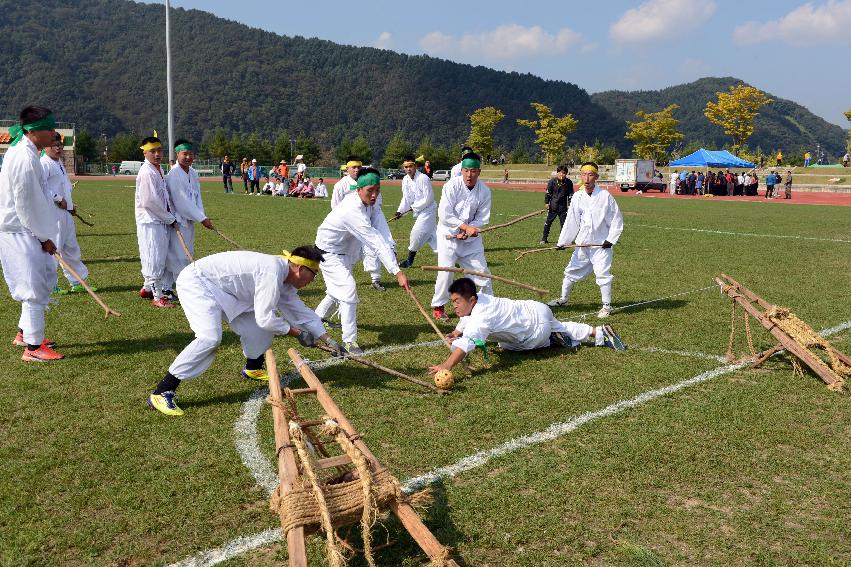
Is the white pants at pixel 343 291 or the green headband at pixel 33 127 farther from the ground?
the green headband at pixel 33 127

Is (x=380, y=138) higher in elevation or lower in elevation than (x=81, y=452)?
higher

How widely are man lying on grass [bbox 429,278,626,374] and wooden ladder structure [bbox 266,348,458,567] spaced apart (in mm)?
2104

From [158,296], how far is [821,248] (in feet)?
45.0

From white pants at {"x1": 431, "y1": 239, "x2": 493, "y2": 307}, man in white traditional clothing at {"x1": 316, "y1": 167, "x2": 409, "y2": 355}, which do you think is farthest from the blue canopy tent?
man in white traditional clothing at {"x1": 316, "y1": 167, "x2": 409, "y2": 355}

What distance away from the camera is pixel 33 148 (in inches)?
242

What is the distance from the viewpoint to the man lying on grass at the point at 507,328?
6039mm

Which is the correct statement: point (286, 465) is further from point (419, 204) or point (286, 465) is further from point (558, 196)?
point (558, 196)

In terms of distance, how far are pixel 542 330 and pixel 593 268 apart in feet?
8.53

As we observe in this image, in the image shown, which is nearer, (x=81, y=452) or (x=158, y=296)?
(x=81, y=452)

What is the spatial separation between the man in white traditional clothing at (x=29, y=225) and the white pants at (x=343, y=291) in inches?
105

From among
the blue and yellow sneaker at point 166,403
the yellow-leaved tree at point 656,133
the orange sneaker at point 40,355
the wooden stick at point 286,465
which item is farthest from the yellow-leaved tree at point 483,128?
the wooden stick at point 286,465

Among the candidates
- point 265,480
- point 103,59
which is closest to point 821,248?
point 265,480

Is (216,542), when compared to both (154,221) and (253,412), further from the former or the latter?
(154,221)

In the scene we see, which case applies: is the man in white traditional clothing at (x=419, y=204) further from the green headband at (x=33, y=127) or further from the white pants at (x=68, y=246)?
the green headband at (x=33, y=127)
